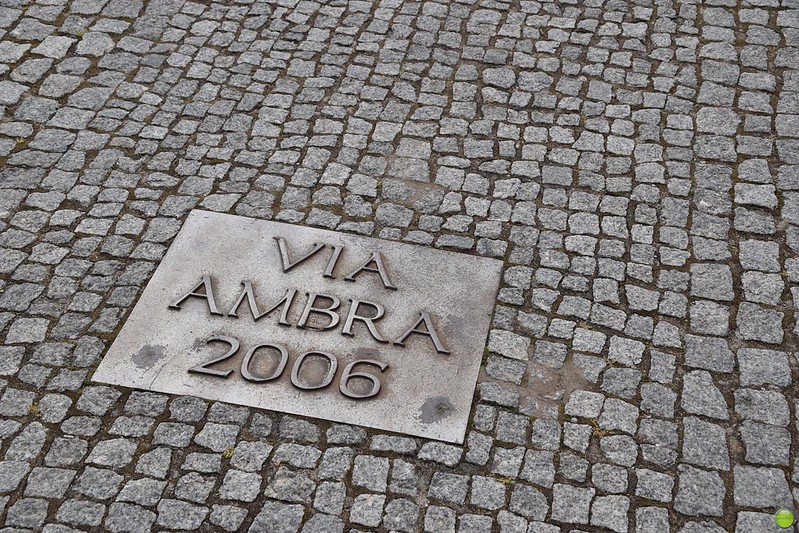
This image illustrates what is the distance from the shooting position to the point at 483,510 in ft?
14.5

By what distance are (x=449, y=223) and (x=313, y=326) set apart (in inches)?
48.4

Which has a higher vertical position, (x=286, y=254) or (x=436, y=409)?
(x=286, y=254)

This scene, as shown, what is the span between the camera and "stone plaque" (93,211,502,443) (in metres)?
4.90

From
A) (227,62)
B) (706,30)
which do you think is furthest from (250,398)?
(706,30)

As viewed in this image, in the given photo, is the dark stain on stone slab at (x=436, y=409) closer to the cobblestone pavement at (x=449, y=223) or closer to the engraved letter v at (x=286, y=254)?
the cobblestone pavement at (x=449, y=223)

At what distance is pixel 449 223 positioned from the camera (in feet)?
19.3

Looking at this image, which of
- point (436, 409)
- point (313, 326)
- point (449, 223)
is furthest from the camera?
point (449, 223)

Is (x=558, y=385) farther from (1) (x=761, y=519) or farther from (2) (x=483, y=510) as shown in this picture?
(1) (x=761, y=519)

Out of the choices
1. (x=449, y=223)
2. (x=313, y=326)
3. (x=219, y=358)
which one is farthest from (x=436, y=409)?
(x=449, y=223)

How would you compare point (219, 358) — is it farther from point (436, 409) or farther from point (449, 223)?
point (449, 223)

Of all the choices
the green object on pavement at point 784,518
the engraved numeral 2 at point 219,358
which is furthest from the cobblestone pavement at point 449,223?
the engraved numeral 2 at point 219,358

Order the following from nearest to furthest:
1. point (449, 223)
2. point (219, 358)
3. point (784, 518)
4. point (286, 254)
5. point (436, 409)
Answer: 1. point (784, 518)
2. point (436, 409)
3. point (219, 358)
4. point (286, 254)
5. point (449, 223)

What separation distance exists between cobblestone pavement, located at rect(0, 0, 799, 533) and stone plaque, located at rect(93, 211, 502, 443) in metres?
0.12

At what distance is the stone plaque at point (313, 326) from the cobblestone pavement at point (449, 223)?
0.40 feet
